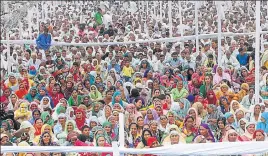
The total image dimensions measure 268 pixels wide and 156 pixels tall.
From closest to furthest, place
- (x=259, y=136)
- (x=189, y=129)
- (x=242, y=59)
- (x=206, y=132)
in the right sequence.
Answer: (x=259, y=136) → (x=206, y=132) → (x=189, y=129) → (x=242, y=59)

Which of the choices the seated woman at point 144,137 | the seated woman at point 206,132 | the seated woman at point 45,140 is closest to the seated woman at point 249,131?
the seated woman at point 206,132

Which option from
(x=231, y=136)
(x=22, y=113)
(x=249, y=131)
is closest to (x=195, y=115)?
(x=249, y=131)

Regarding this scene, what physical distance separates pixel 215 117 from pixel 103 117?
1.49m

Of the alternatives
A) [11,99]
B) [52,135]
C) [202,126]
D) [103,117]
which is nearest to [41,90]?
[11,99]

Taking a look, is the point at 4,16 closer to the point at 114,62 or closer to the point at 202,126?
the point at 114,62

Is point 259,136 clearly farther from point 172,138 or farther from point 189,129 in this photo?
point 189,129

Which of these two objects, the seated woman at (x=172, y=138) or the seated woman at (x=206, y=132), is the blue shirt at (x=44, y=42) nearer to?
the seated woman at (x=206, y=132)

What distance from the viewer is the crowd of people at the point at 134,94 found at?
28.1ft

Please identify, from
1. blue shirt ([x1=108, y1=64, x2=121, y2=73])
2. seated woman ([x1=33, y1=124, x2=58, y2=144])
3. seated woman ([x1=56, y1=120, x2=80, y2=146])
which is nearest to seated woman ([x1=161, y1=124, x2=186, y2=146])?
seated woman ([x1=56, y1=120, x2=80, y2=146])

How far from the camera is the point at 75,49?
16172 mm

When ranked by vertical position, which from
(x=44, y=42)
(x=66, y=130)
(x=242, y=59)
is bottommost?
(x=66, y=130)

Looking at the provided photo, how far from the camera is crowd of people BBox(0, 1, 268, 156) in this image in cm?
856

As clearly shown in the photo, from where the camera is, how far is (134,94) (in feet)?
38.0

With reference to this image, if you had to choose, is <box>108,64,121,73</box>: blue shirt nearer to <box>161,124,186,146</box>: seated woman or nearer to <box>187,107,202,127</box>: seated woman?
<box>187,107,202,127</box>: seated woman
